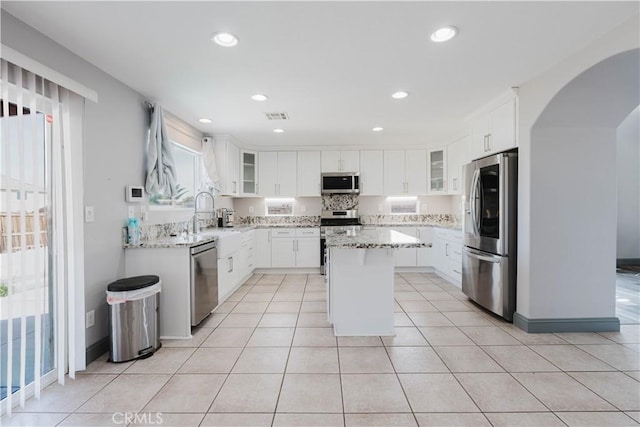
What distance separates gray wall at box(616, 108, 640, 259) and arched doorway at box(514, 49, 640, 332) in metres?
4.52

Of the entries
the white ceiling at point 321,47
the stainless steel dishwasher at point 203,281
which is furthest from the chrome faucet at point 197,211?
the white ceiling at point 321,47

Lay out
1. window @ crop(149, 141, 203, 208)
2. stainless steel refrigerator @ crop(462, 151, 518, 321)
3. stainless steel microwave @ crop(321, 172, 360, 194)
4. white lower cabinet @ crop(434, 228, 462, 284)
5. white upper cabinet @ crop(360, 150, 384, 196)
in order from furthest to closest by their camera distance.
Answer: white upper cabinet @ crop(360, 150, 384, 196) → stainless steel microwave @ crop(321, 172, 360, 194) → white lower cabinet @ crop(434, 228, 462, 284) → window @ crop(149, 141, 203, 208) → stainless steel refrigerator @ crop(462, 151, 518, 321)

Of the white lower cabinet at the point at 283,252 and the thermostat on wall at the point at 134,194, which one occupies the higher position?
→ the thermostat on wall at the point at 134,194

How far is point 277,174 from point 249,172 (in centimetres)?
52

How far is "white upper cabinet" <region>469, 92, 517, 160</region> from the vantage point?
2.90 meters

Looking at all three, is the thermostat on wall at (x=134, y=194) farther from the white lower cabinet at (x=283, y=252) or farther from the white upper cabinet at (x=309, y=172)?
the white upper cabinet at (x=309, y=172)

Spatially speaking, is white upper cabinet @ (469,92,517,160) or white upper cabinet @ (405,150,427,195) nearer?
white upper cabinet @ (469,92,517,160)

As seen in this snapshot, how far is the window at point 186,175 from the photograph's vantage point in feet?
12.7

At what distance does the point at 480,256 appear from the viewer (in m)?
3.24

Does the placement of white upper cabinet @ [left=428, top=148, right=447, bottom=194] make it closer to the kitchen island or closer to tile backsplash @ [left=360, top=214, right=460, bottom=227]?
tile backsplash @ [left=360, top=214, right=460, bottom=227]

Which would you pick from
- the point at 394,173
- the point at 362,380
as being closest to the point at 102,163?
the point at 362,380

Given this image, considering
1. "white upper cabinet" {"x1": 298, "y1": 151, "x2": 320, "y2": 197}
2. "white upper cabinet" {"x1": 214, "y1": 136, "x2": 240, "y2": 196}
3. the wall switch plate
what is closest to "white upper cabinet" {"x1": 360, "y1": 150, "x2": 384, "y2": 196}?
"white upper cabinet" {"x1": 298, "y1": 151, "x2": 320, "y2": 197}

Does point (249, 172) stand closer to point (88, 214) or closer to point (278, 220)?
point (278, 220)

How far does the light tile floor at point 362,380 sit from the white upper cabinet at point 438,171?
2756mm
